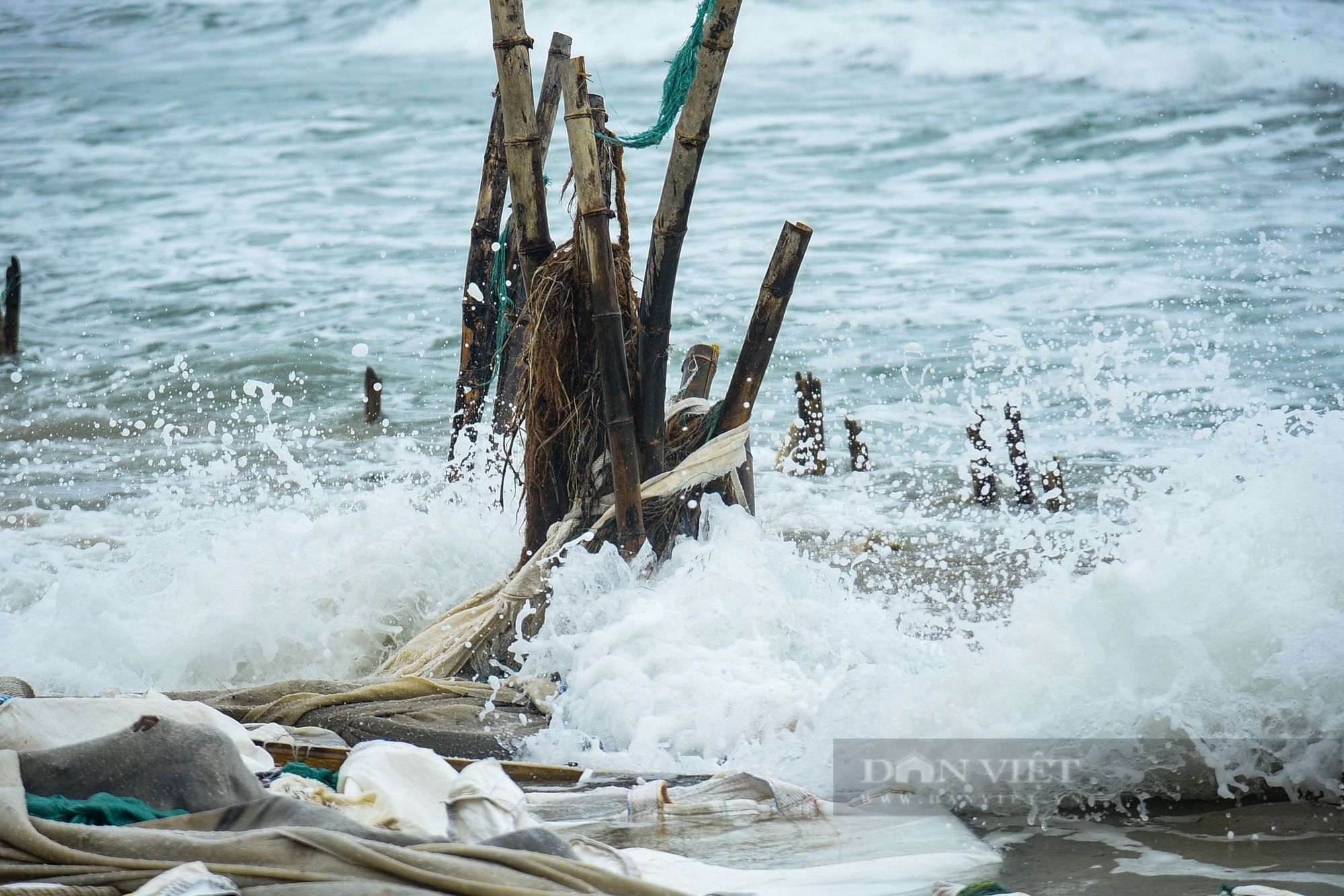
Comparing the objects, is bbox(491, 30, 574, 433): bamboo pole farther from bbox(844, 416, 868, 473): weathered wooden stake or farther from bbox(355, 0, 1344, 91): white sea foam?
bbox(355, 0, 1344, 91): white sea foam

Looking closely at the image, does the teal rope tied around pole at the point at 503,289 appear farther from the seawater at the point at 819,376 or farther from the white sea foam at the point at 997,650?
the white sea foam at the point at 997,650

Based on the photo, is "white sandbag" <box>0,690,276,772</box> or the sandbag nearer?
the sandbag

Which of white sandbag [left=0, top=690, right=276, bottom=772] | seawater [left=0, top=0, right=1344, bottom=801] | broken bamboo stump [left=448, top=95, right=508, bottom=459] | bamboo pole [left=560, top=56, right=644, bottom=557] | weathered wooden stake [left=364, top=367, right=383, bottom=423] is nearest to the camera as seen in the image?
white sandbag [left=0, top=690, right=276, bottom=772]

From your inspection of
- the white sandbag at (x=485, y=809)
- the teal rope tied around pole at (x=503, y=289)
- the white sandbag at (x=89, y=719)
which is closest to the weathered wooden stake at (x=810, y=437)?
the teal rope tied around pole at (x=503, y=289)

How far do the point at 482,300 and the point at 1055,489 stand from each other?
11.5ft

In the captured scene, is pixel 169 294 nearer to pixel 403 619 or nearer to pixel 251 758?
pixel 403 619

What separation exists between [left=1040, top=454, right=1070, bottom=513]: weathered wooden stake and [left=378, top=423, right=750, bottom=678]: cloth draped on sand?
300 centimetres

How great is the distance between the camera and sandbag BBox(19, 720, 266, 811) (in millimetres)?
2379

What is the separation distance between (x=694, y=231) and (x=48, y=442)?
27.9 feet

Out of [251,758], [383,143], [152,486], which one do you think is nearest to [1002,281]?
[152,486]

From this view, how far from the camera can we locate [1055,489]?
6699 mm

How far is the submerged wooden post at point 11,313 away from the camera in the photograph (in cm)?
1097


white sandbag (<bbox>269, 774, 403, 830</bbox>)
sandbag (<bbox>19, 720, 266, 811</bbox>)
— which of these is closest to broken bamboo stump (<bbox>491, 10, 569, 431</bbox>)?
white sandbag (<bbox>269, 774, 403, 830</bbox>)

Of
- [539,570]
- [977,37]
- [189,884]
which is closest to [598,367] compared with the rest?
[539,570]
